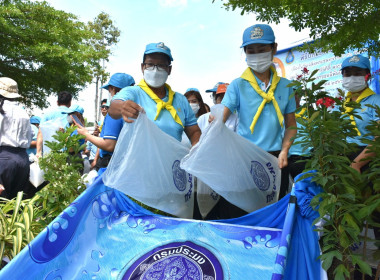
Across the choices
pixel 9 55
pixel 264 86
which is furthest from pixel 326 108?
pixel 9 55

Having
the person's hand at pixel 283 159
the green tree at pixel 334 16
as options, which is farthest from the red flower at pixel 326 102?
the green tree at pixel 334 16

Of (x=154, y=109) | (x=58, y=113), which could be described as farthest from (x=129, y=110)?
(x=58, y=113)

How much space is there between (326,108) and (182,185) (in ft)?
3.87

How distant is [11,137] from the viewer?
3.58 metres

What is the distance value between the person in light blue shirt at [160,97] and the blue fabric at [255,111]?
14.9 inches

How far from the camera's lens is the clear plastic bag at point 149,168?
2.26 m

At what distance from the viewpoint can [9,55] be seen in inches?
524

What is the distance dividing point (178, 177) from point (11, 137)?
6.93ft

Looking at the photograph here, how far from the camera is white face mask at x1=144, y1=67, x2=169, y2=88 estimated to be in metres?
2.64

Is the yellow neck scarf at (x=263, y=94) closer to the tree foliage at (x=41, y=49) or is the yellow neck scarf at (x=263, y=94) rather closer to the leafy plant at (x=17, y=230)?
the leafy plant at (x=17, y=230)

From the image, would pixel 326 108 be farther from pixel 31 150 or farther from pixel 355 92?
pixel 31 150

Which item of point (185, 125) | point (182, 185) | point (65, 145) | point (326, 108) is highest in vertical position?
point (326, 108)

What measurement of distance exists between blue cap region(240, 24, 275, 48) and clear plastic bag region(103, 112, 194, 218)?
951 millimetres

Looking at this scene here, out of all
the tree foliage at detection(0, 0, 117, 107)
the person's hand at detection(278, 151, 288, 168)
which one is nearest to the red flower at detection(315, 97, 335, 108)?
the person's hand at detection(278, 151, 288, 168)
